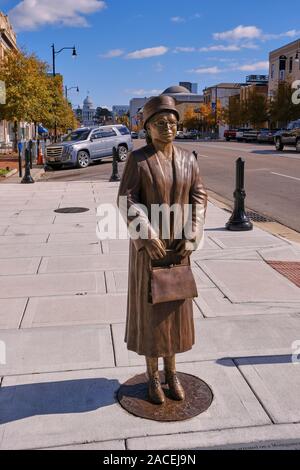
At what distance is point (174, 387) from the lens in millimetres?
3490

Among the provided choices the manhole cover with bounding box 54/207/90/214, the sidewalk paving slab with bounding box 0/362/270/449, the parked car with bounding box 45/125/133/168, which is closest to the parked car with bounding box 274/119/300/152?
the parked car with bounding box 45/125/133/168

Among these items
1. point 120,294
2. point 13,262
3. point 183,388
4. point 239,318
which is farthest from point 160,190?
point 13,262

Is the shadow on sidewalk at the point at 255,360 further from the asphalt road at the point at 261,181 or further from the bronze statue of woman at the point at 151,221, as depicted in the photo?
the asphalt road at the point at 261,181

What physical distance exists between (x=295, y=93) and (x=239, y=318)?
153 ft

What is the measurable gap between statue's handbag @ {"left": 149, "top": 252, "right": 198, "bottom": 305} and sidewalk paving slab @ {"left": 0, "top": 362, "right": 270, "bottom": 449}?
0.80 m

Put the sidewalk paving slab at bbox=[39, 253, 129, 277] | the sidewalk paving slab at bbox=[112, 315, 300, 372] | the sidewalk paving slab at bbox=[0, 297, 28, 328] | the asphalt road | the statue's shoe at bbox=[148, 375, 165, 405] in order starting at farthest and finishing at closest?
the asphalt road < the sidewalk paving slab at bbox=[39, 253, 129, 277] < the sidewalk paving slab at bbox=[0, 297, 28, 328] < the sidewalk paving slab at bbox=[112, 315, 300, 372] < the statue's shoe at bbox=[148, 375, 165, 405]

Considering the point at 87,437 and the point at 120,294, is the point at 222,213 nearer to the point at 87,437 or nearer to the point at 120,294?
the point at 120,294

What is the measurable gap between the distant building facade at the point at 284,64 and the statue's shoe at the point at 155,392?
60242mm

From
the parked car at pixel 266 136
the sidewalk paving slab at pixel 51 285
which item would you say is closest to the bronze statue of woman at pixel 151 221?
the sidewalk paving slab at pixel 51 285

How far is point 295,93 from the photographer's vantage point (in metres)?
47.5

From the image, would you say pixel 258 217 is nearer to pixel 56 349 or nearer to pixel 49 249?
pixel 49 249

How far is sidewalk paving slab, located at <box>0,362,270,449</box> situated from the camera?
3.11 m

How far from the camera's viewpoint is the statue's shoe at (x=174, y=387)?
137 inches

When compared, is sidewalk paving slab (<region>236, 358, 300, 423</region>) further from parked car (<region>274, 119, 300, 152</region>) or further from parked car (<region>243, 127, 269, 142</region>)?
parked car (<region>243, 127, 269, 142</region>)
